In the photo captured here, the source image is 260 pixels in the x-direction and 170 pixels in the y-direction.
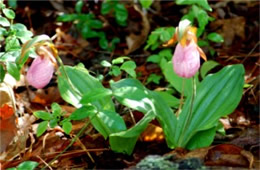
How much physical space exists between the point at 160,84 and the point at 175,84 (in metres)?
0.34

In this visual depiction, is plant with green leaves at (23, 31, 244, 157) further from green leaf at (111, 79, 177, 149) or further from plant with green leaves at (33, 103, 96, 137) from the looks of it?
plant with green leaves at (33, 103, 96, 137)

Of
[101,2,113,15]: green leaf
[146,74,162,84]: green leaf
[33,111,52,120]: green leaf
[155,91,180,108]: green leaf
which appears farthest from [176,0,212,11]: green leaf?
[101,2,113,15]: green leaf

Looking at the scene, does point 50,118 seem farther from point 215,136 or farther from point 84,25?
point 84,25

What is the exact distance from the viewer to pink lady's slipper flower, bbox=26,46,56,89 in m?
1.38

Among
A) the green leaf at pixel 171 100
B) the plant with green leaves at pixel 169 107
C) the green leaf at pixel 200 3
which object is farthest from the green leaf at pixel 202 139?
the green leaf at pixel 200 3

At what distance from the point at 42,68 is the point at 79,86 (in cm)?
33

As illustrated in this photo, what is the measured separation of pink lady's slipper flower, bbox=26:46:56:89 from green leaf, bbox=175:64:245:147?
537 mm

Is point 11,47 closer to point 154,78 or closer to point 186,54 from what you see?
point 186,54

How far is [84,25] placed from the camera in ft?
8.55

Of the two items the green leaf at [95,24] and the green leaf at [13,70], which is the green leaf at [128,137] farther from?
the green leaf at [95,24]

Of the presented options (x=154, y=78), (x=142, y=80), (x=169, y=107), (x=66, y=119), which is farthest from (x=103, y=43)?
(x=66, y=119)

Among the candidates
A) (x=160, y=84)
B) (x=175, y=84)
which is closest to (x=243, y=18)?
(x=160, y=84)

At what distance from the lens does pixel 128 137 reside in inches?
63.4

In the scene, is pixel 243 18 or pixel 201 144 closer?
pixel 201 144
